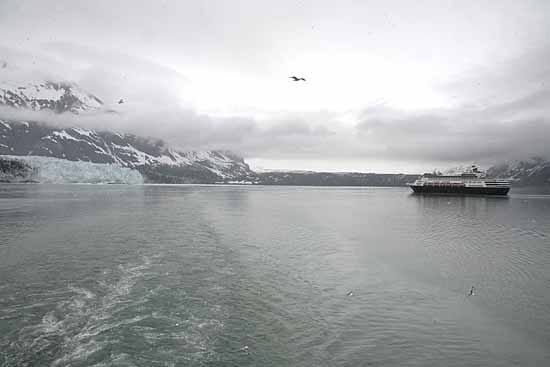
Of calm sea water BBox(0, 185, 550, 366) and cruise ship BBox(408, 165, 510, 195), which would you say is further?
cruise ship BBox(408, 165, 510, 195)

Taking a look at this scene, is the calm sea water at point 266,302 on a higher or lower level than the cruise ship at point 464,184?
lower

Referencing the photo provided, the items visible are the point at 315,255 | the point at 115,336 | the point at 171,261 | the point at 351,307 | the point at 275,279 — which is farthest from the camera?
the point at 315,255

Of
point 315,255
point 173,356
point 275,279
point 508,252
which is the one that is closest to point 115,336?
point 173,356

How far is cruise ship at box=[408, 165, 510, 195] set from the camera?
141 m

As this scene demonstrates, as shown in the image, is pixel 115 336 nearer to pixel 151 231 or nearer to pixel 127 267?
pixel 127 267

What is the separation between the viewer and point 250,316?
15.2 metres

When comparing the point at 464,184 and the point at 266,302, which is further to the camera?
the point at 464,184

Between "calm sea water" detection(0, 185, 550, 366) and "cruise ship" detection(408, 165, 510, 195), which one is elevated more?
"cruise ship" detection(408, 165, 510, 195)

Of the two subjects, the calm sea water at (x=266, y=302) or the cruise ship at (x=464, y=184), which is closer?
the calm sea water at (x=266, y=302)

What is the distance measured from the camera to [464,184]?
145 metres

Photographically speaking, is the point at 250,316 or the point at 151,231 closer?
the point at 250,316

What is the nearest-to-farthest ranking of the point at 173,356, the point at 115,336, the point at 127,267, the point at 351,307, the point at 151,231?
the point at 173,356 < the point at 115,336 < the point at 351,307 < the point at 127,267 < the point at 151,231

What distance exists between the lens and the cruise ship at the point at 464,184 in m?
141

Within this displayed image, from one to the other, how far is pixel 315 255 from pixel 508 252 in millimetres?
16459
